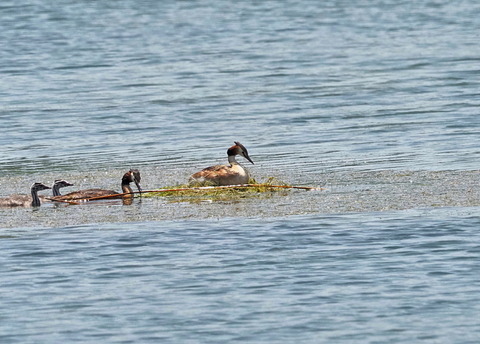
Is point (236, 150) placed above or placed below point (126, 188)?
above

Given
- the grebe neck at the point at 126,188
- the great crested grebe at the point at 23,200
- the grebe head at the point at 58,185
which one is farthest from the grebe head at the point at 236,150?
the great crested grebe at the point at 23,200

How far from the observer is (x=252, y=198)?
1530 centimetres

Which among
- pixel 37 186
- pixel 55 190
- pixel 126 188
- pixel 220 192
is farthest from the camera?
pixel 55 190

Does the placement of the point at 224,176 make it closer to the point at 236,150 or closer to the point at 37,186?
the point at 236,150

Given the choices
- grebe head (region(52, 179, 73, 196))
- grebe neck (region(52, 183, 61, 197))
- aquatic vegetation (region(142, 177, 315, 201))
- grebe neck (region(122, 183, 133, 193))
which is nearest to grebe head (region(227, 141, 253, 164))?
aquatic vegetation (region(142, 177, 315, 201))

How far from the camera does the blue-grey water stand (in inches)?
401

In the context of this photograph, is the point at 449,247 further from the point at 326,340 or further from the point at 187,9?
the point at 187,9

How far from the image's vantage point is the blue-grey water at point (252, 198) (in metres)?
10.2

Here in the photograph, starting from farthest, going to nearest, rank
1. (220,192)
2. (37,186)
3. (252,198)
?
(220,192) → (37,186) → (252,198)

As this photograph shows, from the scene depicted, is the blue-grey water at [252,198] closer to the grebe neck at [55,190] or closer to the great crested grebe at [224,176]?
the great crested grebe at [224,176]

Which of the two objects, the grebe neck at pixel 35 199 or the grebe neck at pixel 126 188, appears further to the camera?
the grebe neck at pixel 126 188

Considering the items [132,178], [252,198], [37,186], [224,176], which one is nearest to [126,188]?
[132,178]

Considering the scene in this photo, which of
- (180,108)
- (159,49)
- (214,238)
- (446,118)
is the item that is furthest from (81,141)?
(159,49)

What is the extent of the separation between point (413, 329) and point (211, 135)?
12.0 meters
